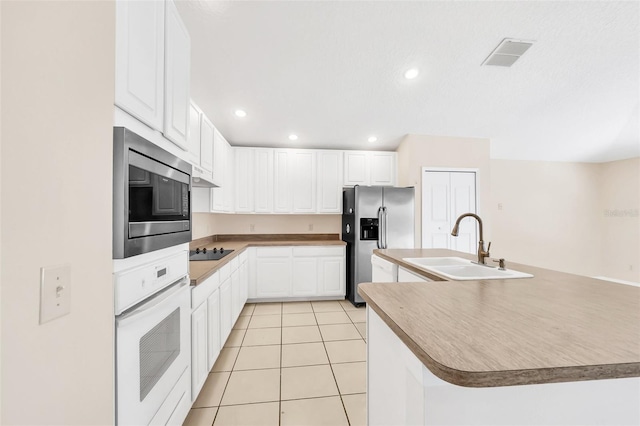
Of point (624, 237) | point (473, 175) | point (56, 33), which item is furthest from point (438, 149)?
point (624, 237)

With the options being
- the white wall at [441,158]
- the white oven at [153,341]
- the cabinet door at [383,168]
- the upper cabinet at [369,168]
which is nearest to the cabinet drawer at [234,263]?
the white oven at [153,341]

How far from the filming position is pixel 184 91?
1.45 m

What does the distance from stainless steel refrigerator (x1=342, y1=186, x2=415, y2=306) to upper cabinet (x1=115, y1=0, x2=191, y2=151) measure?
2519 mm

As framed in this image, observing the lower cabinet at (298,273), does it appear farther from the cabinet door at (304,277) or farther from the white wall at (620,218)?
the white wall at (620,218)

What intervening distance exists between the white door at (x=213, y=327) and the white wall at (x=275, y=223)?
2107 mm

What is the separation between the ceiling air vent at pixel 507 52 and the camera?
7.62 feet

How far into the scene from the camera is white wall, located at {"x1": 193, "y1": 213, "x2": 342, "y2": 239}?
413 cm

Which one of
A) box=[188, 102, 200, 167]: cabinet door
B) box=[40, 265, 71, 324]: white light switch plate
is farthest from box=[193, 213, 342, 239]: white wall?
box=[40, 265, 71, 324]: white light switch plate

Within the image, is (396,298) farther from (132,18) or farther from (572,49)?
(572,49)

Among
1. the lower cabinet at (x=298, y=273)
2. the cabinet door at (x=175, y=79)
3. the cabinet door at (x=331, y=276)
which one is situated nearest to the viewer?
the cabinet door at (x=175, y=79)

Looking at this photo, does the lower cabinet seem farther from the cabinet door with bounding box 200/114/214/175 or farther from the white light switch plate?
the white light switch plate

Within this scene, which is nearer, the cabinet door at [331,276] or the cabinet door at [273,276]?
the cabinet door at [273,276]

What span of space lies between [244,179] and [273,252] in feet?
3.93

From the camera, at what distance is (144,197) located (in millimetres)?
1002
